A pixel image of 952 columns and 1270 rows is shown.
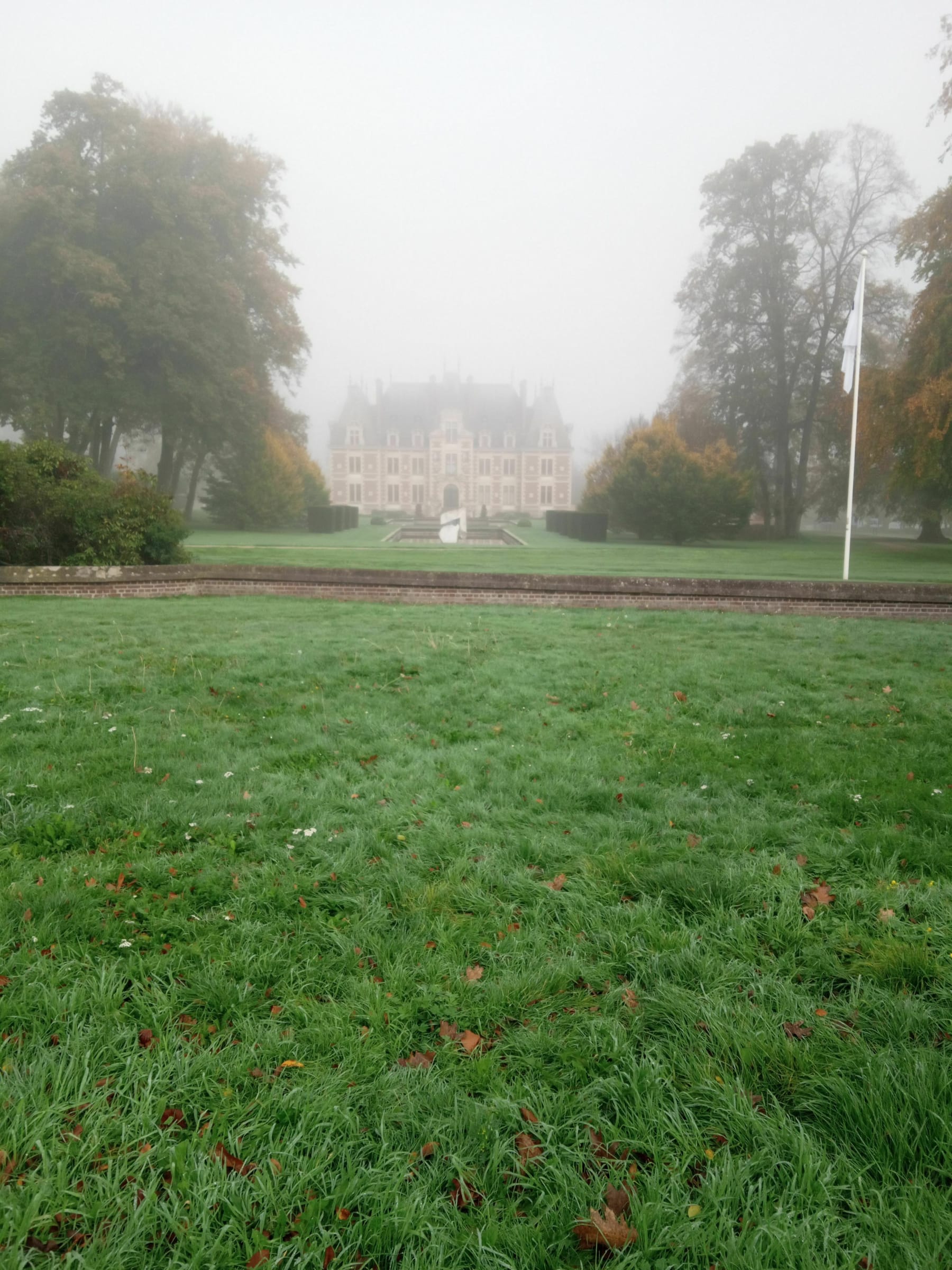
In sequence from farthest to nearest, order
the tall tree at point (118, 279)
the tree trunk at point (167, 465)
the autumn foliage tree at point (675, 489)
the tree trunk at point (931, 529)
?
1. the tree trunk at point (931, 529)
2. the tree trunk at point (167, 465)
3. the autumn foliage tree at point (675, 489)
4. the tall tree at point (118, 279)

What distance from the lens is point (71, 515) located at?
12562mm

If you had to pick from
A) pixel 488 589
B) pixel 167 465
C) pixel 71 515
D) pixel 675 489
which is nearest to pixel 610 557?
pixel 675 489

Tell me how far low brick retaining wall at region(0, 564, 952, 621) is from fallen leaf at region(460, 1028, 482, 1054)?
976 centimetres

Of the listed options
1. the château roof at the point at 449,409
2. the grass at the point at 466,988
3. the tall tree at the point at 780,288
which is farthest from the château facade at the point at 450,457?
the grass at the point at 466,988

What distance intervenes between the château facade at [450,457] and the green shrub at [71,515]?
55.8m

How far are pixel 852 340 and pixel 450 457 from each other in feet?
183

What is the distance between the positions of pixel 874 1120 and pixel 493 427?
242 feet

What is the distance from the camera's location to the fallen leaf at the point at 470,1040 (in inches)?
80.7

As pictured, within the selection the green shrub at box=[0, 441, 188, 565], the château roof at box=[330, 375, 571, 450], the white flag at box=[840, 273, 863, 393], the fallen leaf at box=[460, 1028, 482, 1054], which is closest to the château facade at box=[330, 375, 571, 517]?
the château roof at box=[330, 375, 571, 450]

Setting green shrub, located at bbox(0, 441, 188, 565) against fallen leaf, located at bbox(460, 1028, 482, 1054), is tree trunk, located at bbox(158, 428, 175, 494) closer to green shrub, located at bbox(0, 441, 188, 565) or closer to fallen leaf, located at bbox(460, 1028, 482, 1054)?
green shrub, located at bbox(0, 441, 188, 565)

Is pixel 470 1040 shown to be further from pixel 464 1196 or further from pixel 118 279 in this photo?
pixel 118 279

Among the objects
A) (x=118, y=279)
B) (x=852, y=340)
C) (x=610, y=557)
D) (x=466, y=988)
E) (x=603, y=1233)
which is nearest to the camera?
(x=603, y=1233)

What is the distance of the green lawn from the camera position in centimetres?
1688

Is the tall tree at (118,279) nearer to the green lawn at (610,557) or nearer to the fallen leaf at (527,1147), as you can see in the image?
the green lawn at (610,557)
